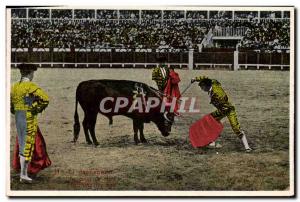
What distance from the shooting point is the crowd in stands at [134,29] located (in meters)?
7.38

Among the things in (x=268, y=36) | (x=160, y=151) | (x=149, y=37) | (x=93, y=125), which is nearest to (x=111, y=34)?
(x=149, y=37)

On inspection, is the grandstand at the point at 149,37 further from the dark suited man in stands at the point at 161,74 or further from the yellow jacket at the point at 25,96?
the yellow jacket at the point at 25,96

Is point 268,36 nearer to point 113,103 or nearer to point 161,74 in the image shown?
point 161,74

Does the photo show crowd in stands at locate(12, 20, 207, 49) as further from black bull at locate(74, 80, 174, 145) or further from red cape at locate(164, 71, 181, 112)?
black bull at locate(74, 80, 174, 145)

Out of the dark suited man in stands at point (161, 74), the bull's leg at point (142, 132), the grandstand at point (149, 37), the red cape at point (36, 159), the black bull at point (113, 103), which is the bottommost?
the red cape at point (36, 159)

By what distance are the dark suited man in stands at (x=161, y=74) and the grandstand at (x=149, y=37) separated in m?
0.06

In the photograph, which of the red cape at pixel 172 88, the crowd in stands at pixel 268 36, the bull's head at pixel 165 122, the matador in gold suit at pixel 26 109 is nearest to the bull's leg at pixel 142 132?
the bull's head at pixel 165 122

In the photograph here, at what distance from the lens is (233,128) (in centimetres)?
743

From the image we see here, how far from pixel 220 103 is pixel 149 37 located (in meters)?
0.89

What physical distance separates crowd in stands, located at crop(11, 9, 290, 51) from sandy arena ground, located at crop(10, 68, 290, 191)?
11.3 inches

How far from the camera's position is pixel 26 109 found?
7.23 m

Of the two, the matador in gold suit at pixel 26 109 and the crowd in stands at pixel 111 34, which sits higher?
the crowd in stands at pixel 111 34

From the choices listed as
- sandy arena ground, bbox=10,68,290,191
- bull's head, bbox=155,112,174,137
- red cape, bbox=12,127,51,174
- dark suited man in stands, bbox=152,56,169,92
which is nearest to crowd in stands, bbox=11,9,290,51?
dark suited man in stands, bbox=152,56,169,92
